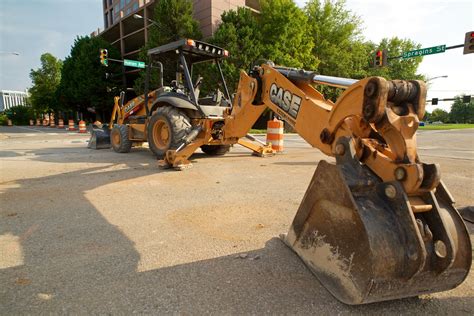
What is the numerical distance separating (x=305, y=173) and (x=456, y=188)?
2488 millimetres

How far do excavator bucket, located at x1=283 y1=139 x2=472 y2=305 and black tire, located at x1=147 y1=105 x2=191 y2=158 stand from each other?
4794 millimetres

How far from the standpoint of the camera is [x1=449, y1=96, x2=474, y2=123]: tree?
87.1m

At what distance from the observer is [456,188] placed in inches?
182

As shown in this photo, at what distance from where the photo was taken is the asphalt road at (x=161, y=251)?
1804mm

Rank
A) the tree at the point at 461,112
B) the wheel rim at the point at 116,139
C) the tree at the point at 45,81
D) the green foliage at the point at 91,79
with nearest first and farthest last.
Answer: the wheel rim at the point at 116,139 < the green foliage at the point at 91,79 < the tree at the point at 45,81 < the tree at the point at 461,112

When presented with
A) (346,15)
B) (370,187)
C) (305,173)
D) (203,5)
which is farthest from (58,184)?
(346,15)

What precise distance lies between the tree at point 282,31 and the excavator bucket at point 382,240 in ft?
68.4

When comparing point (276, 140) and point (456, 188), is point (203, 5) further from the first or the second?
point (456, 188)

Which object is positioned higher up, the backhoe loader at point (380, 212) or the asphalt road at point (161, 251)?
the backhoe loader at point (380, 212)

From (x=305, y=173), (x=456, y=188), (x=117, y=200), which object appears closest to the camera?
(x=117, y=200)

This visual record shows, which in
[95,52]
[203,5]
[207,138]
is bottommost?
[207,138]

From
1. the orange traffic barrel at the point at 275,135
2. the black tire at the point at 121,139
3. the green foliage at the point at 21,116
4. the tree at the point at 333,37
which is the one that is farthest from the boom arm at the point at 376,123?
the green foliage at the point at 21,116

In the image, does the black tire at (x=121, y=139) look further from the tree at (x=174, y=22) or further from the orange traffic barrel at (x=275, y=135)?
the tree at (x=174, y=22)

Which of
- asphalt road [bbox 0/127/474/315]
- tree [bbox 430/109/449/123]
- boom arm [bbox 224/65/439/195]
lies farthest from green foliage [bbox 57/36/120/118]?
tree [bbox 430/109/449/123]
